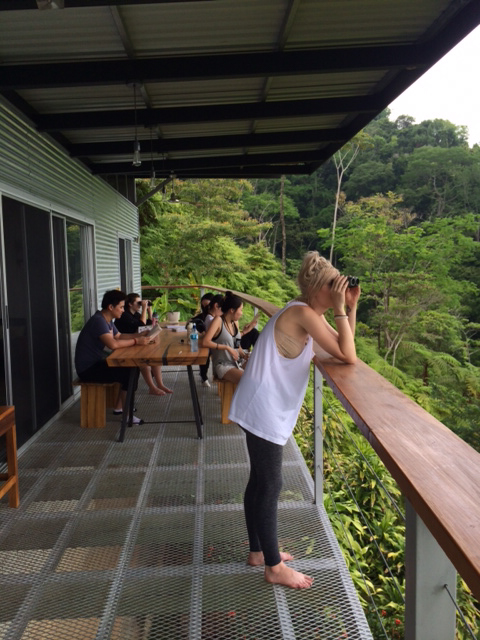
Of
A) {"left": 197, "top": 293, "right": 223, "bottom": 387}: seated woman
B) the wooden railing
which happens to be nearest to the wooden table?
{"left": 197, "top": 293, "right": 223, "bottom": 387}: seated woman

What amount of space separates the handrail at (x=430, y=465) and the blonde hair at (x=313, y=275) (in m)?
0.46

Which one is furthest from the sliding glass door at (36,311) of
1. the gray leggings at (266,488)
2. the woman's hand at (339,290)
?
the woman's hand at (339,290)

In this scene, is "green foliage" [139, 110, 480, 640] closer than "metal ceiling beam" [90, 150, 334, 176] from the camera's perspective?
No

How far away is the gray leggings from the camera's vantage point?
7.08 ft

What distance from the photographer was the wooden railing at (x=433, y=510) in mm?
805

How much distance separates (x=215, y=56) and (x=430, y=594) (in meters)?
3.57

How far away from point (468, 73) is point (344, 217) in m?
36.7

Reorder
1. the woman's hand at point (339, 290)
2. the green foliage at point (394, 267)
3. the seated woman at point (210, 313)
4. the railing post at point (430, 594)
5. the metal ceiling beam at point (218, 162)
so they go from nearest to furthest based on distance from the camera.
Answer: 1. the railing post at point (430, 594)
2. the woman's hand at point (339, 290)
3. the seated woman at point (210, 313)
4. the metal ceiling beam at point (218, 162)
5. the green foliage at point (394, 267)

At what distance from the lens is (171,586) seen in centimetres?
236

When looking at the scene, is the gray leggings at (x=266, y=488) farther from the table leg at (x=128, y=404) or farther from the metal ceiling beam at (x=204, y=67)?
the metal ceiling beam at (x=204, y=67)

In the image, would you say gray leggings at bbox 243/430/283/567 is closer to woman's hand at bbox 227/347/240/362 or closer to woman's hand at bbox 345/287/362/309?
woman's hand at bbox 345/287/362/309

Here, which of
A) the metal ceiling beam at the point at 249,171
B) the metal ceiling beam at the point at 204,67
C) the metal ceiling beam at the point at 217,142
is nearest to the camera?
the metal ceiling beam at the point at 204,67

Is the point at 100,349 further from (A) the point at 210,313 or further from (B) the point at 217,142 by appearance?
(B) the point at 217,142

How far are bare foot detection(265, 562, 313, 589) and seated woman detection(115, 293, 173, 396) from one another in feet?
12.0
